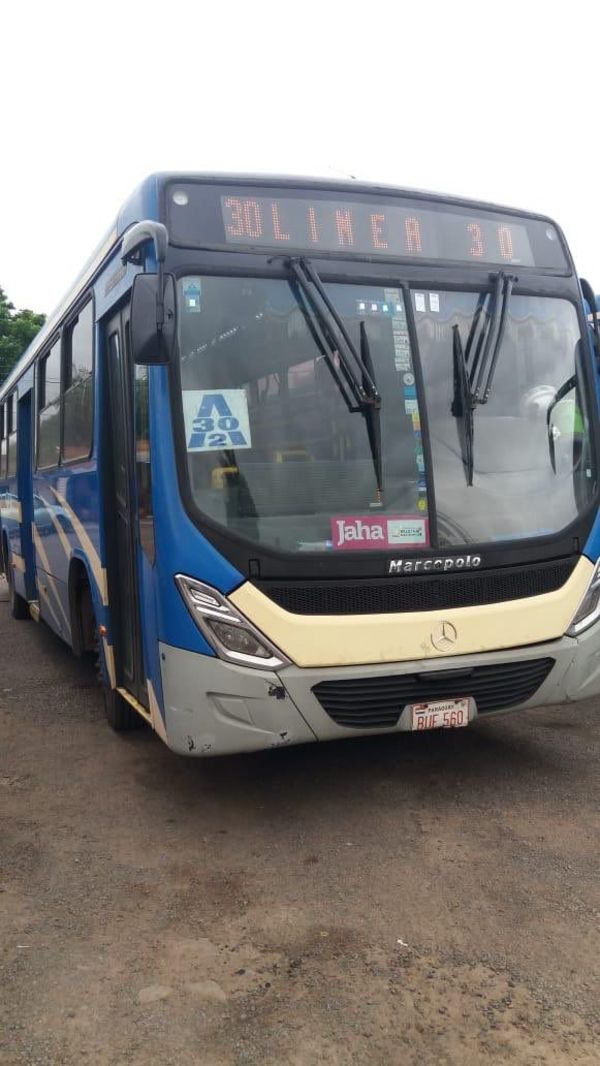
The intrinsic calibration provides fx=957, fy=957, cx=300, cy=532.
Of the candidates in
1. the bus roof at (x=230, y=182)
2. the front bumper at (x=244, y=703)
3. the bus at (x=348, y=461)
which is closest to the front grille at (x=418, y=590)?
the bus at (x=348, y=461)

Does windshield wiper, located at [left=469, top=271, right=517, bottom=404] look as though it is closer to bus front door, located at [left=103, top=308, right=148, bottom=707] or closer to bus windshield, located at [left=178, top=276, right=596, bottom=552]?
bus windshield, located at [left=178, top=276, right=596, bottom=552]

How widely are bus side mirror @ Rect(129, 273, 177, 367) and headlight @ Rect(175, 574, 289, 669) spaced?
1044mm

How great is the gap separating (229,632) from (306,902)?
4.00 ft

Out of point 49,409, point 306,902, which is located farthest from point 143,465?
point 49,409

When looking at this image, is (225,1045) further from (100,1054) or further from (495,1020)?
(495,1020)

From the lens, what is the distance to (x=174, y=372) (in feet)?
14.9

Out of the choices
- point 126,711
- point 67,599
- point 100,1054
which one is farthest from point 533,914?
point 67,599

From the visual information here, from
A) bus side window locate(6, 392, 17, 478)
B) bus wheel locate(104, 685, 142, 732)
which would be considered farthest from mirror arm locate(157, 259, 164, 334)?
bus side window locate(6, 392, 17, 478)

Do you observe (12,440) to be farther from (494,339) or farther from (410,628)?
(410,628)

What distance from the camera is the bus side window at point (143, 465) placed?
473 cm

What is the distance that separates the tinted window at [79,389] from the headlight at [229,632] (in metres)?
2.13

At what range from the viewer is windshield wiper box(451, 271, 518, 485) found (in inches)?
192

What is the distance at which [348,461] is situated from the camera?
15.4 ft

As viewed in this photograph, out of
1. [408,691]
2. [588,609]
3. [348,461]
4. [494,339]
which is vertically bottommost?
[408,691]
